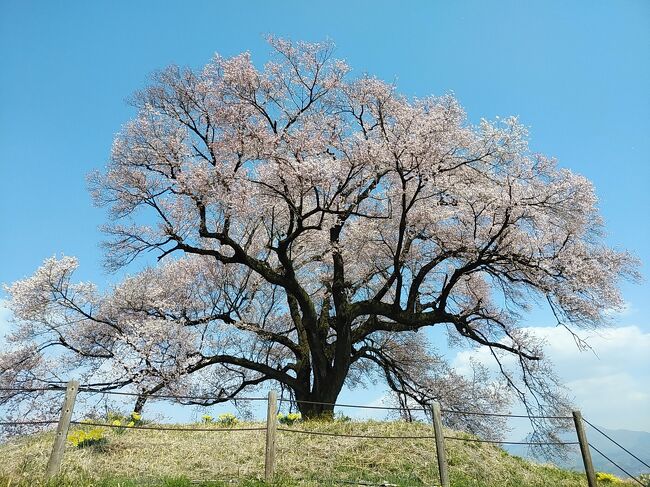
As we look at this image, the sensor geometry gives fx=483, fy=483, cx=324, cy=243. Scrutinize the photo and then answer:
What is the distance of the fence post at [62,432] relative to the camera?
7289 mm

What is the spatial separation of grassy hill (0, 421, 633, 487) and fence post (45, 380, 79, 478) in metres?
0.30

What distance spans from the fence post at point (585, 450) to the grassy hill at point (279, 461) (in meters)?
0.55

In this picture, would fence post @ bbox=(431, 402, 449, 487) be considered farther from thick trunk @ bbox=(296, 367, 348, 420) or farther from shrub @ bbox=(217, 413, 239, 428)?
thick trunk @ bbox=(296, 367, 348, 420)

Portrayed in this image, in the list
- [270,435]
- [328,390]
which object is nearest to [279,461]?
[270,435]

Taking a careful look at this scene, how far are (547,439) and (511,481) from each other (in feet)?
23.6

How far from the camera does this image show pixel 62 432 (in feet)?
24.7

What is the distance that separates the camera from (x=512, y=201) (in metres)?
13.9

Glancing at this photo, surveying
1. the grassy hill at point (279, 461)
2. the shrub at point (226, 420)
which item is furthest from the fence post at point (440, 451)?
the shrub at point (226, 420)

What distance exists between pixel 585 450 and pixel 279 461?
679cm

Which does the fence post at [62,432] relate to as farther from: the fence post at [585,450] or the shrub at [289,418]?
the fence post at [585,450]

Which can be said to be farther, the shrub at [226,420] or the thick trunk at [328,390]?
the thick trunk at [328,390]

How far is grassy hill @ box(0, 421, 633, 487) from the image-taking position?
8.12 metres

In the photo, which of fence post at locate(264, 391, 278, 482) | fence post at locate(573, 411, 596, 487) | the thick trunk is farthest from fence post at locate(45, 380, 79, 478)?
fence post at locate(573, 411, 596, 487)

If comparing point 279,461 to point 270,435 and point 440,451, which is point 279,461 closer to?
point 270,435
